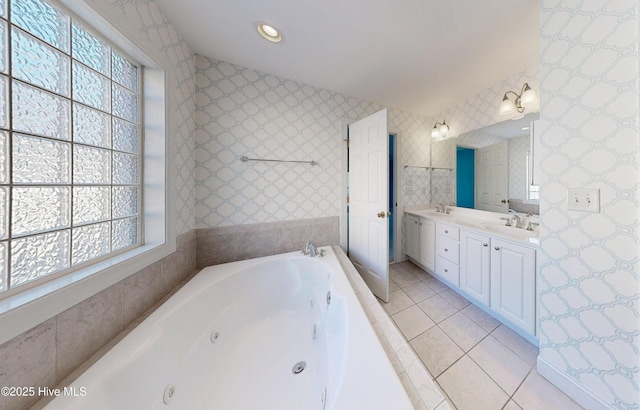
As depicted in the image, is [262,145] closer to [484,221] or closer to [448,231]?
[448,231]

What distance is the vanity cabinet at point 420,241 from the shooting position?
215cm

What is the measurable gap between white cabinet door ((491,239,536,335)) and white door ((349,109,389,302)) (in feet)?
2.80

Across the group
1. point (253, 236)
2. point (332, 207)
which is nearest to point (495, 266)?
point (332, 207)

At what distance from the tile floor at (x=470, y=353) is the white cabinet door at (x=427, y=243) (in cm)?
34

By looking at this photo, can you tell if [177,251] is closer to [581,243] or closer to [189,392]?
[189,392]

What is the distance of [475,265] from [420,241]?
0.67m

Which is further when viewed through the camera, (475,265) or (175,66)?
(475,265)

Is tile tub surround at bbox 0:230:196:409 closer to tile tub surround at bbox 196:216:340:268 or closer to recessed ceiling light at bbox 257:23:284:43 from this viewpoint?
tile tub surround at bbox 196:216:340:268

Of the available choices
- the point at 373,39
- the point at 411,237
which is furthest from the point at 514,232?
the point at 373,39

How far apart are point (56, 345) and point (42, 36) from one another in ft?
3.64

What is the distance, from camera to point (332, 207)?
2.03m

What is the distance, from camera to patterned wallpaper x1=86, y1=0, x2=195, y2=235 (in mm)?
872

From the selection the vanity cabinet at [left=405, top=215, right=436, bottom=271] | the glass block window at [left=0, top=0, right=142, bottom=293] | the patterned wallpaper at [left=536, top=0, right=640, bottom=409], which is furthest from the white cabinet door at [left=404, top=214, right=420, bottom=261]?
the glass block window at [left=0, top=0, right=142, bottom=293]

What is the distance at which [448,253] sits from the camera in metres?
1.94
